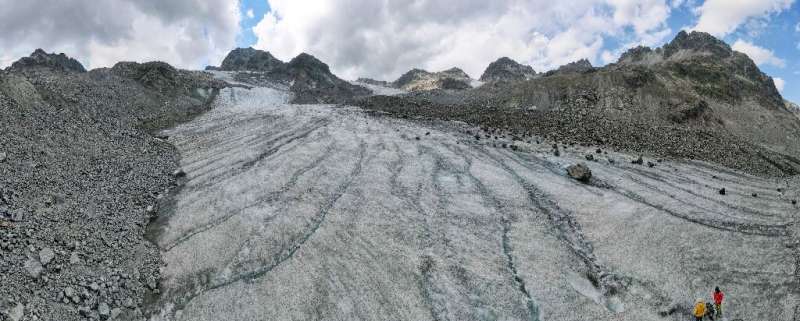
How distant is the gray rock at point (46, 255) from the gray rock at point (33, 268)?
174 millimetres

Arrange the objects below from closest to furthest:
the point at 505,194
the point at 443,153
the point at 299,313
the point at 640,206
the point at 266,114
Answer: the point at 299,313 → the point at 640,206 → the point at 505,194 → the point at 443,153 → the point at 266,114

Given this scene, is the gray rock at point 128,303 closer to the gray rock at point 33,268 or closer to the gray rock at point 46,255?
the gray rock at point 33,268

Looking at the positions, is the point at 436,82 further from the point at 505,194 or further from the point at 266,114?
the point at 505,194

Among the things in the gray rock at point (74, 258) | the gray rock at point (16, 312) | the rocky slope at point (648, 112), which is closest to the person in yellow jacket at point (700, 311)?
the gray rock at point (16, 312)

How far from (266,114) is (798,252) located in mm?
39799

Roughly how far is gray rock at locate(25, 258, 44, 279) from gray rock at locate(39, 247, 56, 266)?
0.57 ft

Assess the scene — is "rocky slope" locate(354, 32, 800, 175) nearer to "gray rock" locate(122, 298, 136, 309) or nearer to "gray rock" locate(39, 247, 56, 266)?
"gray rock" locate(122, 298, 136, 309)

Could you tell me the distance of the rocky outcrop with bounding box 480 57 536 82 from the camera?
176m

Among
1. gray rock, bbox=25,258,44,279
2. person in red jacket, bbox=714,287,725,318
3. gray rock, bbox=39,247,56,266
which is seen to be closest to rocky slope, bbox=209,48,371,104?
gray rock, bbox=39,247,56,266

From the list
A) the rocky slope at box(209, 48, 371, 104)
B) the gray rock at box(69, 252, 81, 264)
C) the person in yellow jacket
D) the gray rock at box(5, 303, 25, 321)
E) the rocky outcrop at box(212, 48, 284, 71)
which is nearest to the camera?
the gray rock at box(5, 303, 25, 321)

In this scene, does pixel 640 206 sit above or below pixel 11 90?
below

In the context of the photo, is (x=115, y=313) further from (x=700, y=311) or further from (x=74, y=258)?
(x=700, y=311)

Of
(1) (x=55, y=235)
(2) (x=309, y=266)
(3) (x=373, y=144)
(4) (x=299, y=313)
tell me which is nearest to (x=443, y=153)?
(3) (x=373, y=144)

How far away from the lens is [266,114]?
45.8 m
